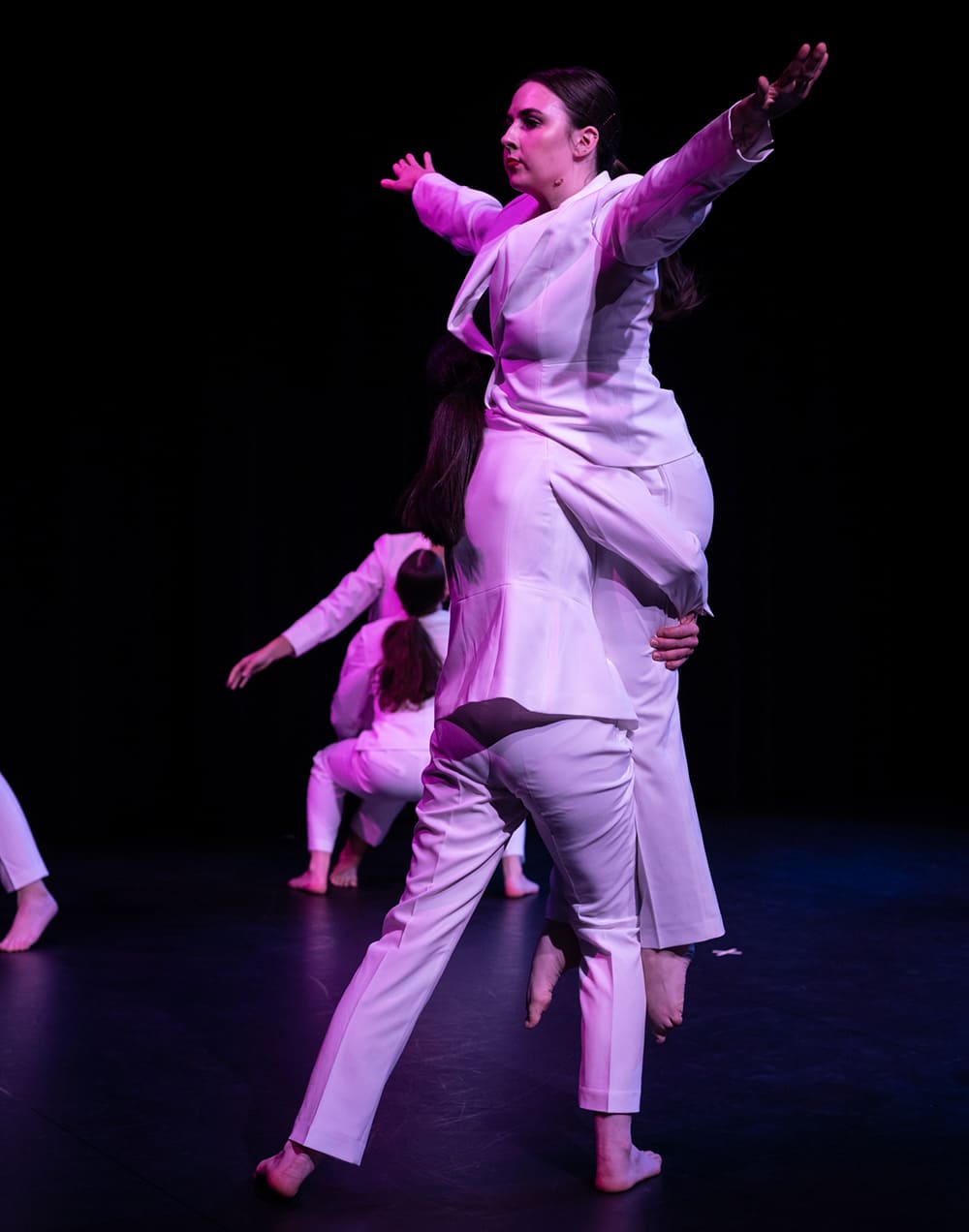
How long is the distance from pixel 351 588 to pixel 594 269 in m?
2.89

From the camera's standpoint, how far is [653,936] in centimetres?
222

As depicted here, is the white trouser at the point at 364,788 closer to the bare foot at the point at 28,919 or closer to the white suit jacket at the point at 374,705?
the white suit jacket at the point at 374,705

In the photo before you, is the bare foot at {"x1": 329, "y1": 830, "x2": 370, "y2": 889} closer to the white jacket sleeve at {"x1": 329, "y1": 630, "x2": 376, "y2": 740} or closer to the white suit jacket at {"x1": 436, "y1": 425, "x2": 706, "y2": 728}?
the white jacket sleeve at {"x1": 329, "y1": 630, "x2": 376, "y2": 740}

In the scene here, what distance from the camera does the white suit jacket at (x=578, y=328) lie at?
202 cm

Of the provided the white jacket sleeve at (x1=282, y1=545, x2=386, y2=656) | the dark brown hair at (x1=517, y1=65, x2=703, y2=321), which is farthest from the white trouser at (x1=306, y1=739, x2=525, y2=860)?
the dark brown hair at (x1=517, y1=65, x2=703, y2=321)

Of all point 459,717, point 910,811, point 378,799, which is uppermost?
point 459,717

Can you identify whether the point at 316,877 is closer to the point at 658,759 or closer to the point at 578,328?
the point at 658,759

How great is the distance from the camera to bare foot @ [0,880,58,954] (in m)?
3.73

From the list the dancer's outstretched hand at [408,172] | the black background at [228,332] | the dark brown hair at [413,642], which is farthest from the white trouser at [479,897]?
the black background at [228,332]

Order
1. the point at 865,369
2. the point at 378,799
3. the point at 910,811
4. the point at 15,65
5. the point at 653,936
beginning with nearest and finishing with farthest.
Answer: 1. the point at 653,936
2. the point at 378,799
3. the point at 15,65
4. the point at 910,811
5. the point at 865,369

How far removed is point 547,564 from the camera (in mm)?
2072

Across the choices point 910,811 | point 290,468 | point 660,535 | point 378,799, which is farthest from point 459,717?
point 910,811

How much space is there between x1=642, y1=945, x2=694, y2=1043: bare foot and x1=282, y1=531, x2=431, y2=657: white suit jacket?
2.59m

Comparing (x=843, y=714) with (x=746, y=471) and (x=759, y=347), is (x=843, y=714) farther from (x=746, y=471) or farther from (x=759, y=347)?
(x=759, y=347)
